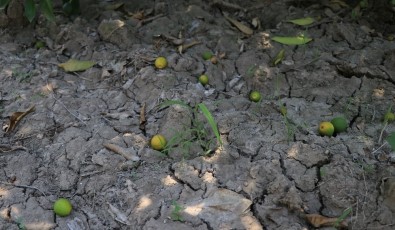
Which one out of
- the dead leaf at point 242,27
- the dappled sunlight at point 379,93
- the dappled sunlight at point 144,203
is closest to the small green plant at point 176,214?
the dappled sunlight at point 144,203

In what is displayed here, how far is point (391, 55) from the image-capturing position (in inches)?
132

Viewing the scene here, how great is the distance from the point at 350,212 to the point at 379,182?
0.25 m

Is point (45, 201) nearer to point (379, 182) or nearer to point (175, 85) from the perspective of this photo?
point (175, 85)

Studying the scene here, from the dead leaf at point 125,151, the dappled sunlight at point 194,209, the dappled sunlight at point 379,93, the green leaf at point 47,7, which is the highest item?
the green leaf at point 47,7

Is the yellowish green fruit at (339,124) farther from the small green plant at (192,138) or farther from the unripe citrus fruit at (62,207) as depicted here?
the unripe citrus fruit at (62,207)

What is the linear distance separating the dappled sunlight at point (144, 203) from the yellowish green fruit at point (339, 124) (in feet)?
3.87

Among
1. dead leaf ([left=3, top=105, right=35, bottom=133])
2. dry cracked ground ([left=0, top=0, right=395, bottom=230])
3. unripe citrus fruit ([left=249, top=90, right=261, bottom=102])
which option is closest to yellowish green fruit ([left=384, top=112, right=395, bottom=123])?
dry cracked ground ([left=0, top=0, right=395, bottom=230])

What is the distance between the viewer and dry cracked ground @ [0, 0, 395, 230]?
2.40 metres

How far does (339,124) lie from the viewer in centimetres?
277

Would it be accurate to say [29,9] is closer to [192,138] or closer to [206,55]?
[206,55]

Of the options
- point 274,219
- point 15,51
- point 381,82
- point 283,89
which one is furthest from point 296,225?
point 15,51

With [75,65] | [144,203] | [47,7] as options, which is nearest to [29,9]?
[47,7]

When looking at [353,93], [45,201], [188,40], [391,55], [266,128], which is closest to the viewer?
[45,201]

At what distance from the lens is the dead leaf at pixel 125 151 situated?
2.71 metres
